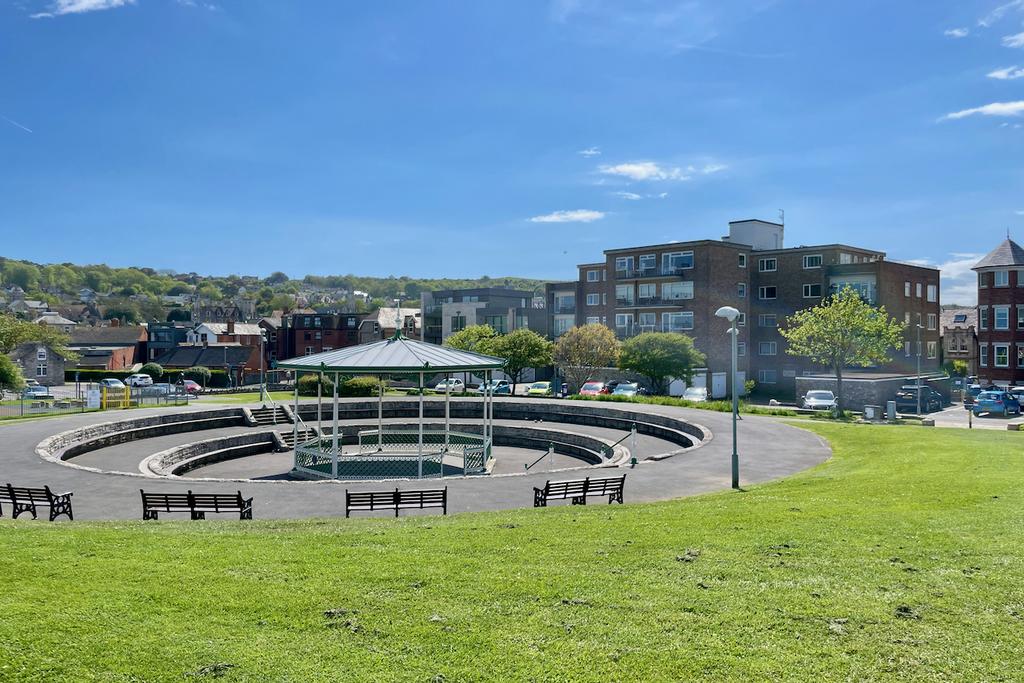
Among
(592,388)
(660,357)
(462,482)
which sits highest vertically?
(660,357)

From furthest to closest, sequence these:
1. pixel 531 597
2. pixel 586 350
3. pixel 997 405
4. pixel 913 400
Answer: pixel 586 350 < pixel 913 400 < pixel 997 405 < pixel 531 597

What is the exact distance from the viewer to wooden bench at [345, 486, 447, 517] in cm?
1753

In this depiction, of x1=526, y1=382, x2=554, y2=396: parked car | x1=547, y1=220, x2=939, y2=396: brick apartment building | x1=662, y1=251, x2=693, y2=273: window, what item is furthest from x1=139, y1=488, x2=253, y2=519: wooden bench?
x1=662, y1=251, x2=693, y2=273: window

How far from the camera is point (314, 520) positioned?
52.5ft

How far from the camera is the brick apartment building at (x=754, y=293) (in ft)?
216

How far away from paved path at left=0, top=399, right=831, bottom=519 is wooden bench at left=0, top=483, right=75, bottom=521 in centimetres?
44

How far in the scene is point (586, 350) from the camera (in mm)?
56188

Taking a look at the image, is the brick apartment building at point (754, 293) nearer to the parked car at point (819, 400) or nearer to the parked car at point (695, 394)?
the parked car at point (695, 394)

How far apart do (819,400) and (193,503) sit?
4070 cm

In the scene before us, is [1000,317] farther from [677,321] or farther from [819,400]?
[819,400]

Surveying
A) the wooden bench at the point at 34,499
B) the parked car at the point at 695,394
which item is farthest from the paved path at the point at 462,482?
the parked car at the point at 695,394

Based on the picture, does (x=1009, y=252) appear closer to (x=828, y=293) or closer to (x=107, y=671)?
(x=828, y=293)

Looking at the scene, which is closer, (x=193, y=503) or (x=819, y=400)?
(x=193, y=503)

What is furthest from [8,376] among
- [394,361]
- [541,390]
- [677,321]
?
[677,321]
